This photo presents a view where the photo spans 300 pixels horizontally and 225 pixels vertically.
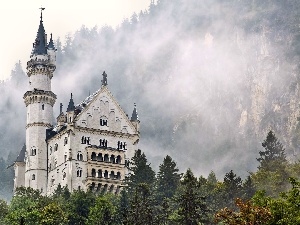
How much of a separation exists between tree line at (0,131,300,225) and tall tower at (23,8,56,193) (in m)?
14.5

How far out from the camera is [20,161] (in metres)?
134

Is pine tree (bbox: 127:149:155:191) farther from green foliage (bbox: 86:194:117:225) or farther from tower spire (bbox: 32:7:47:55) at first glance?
tower spire (bbox: 32:7:47:55)

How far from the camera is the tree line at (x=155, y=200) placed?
74.9 meters

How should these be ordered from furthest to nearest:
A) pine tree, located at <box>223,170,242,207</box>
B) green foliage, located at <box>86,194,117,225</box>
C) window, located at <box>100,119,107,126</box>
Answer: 1. window, located at <box>100,119,107,126</box>
2. pine tree, located at <box>223,170,242,207</box>
3. green foliage, located at <box>86,194,117,225</box>

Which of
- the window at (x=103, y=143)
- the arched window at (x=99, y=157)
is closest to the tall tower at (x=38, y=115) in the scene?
the arched window at (x=99, y=157)

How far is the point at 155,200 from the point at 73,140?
31.3 meters

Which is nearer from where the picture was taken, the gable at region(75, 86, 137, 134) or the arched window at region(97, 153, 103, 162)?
the arched window at region(97, 153, 103, 162)

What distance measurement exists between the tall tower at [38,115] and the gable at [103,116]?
8.56m

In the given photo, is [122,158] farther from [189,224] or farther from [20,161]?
[189,224]

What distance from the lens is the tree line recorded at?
74.9m

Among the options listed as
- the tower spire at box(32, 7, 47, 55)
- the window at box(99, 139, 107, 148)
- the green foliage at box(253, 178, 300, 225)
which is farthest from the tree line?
the tower spire at box(32, 7, 47, 55)

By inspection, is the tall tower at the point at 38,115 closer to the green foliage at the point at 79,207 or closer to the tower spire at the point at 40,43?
the tower spire at the point at 40,43

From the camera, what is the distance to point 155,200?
9481cm

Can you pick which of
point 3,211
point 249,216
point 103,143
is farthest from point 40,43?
point 249,216
